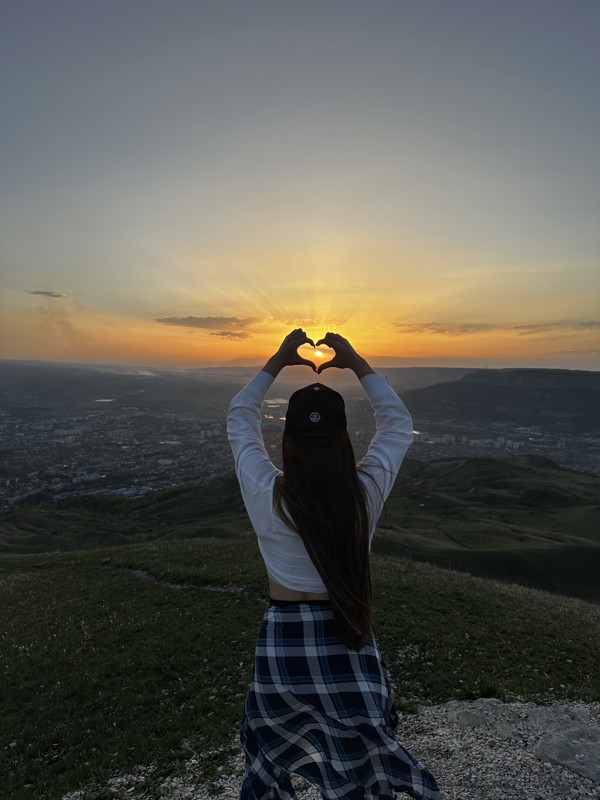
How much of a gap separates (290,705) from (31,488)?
528 feet

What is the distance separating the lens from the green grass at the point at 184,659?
10516 mm

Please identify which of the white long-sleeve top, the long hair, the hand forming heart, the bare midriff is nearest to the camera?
the long hair

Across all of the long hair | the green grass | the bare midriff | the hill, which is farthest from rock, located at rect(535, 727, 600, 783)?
the hill

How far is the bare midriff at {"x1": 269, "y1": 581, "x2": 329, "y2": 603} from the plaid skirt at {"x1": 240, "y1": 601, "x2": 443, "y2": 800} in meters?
0.06

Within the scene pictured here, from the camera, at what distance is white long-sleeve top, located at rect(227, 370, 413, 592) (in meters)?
3.53

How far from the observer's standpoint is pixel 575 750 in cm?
844

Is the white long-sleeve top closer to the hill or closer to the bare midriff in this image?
the bare midriff

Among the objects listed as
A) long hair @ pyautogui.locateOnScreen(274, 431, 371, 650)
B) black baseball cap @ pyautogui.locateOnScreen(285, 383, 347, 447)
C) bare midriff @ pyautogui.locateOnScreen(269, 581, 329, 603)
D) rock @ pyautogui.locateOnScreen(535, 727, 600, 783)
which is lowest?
rock @ pyautogui.locateOnScreen(535, 727, 600, 783)

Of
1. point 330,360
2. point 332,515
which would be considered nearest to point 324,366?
point 330,360

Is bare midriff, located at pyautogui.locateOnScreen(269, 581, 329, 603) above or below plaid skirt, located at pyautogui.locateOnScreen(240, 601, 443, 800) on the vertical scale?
above

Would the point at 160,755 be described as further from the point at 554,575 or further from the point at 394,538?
the point at 554,575

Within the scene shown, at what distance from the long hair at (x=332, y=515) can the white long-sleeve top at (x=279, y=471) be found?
12 centimetres

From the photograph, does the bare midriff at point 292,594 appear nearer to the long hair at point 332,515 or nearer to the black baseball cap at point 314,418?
the long hair at point 332,515

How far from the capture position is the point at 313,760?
381cm
